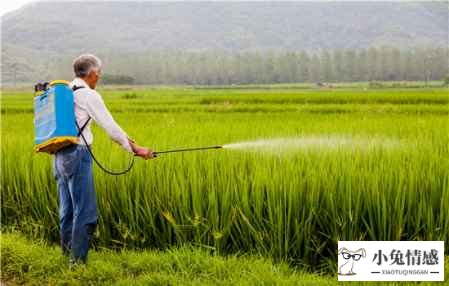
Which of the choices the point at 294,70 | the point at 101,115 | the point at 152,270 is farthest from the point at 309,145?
the point at 294,70

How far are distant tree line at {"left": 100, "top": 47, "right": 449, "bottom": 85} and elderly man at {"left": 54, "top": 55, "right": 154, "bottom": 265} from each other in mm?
87215

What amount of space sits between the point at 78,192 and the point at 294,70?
98832mm

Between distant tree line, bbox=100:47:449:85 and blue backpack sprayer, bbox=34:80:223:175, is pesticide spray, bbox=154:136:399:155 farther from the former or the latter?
distant tree line, bbox=100:47:449:85

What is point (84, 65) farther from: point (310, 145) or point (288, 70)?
point (288, 70)

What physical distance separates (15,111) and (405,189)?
16850 mm

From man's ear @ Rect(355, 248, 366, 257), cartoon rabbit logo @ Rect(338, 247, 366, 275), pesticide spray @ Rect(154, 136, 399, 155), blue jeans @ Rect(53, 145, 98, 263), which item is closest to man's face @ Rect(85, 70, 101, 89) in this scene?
blue jeans @ Rect(53, 145, 98, 263)

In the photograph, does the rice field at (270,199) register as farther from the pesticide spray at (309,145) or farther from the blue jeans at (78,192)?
the blue jeans at (78,192)

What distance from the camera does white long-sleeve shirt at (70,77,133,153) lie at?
362cm

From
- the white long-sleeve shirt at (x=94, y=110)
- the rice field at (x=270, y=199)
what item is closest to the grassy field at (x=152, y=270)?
the rice field at (x=270, y=199)

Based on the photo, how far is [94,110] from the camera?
3.62m

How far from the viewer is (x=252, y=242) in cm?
402

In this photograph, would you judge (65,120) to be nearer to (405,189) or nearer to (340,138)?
(405,189)

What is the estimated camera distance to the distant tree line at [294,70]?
92375 mm

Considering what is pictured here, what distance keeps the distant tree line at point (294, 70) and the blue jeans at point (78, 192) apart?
87.1m
